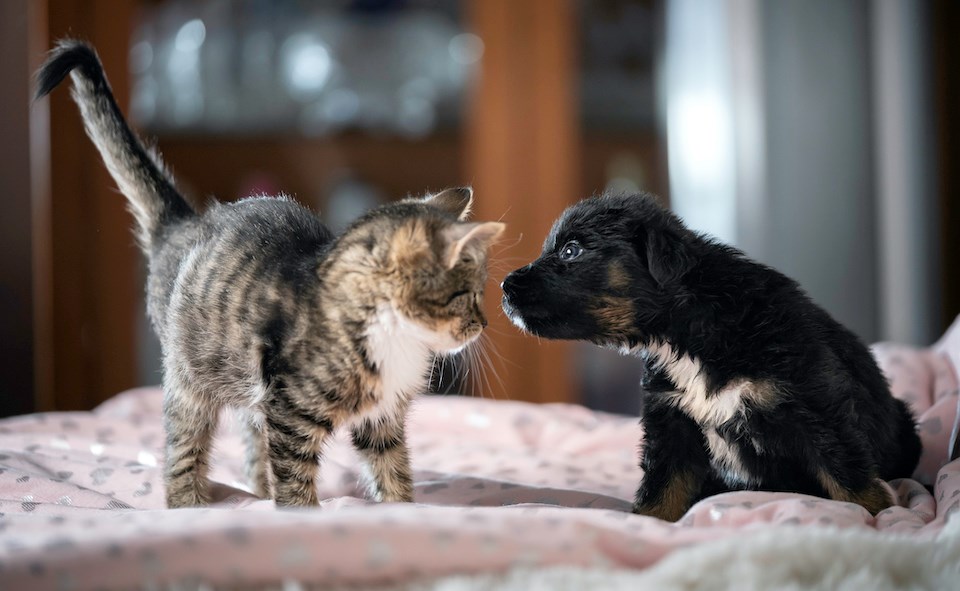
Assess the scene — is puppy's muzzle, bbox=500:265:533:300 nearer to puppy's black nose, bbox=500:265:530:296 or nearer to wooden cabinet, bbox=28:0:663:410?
puppy's black nose, bbox=500:265:530:296

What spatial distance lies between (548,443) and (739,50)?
5.64ft

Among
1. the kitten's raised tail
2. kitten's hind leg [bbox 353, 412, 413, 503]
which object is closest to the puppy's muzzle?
kitten's hind leg [bbox 353, 412, 413, 503]

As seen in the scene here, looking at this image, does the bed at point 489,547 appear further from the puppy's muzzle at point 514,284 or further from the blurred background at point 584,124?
the blurred background at point 584,124

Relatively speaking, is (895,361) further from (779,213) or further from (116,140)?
(116,140)

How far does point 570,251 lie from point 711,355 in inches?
9.5

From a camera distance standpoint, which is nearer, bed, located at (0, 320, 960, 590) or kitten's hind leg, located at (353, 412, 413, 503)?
bed, located at (0, 320, 960, 590)

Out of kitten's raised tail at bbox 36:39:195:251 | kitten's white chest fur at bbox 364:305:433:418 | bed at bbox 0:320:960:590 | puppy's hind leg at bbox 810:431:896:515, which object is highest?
kitten's raised tail at bbox 36:39:195:251

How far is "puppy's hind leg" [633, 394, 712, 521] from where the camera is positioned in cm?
125

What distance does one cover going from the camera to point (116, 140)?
4.92 ft

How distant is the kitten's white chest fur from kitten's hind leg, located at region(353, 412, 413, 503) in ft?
0.20

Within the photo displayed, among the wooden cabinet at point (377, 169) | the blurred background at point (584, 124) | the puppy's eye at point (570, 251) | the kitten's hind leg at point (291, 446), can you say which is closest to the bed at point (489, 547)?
the kitten's hind leg at point (291, 446)

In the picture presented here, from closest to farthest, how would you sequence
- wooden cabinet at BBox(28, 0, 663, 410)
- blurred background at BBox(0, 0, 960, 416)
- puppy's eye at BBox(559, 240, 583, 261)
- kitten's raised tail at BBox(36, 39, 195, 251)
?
puppy's eye at BBox(559, 240, 583, 261), kitten's raised tail at BBox(36, 39, 195, 251), wooden cabinet at BBox(28, 0, 663, 410), blurred background at BBox(0, 0, 960, 416)

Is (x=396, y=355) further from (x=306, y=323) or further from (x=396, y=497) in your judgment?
(x=396, y=497)

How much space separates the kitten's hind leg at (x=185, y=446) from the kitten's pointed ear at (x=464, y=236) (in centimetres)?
43
